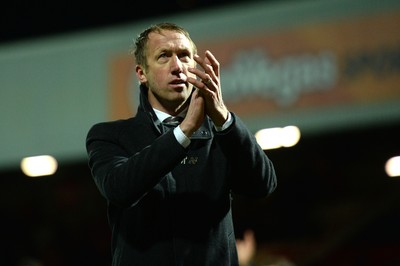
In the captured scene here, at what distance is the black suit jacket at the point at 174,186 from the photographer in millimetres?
2123

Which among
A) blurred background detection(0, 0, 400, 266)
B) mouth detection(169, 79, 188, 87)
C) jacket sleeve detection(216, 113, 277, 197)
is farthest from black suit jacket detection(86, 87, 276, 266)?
blurred background detection(0, 0, 400, 266)

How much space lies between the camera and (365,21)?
6074 mm

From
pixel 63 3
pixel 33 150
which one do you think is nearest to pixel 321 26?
pixel 33 150

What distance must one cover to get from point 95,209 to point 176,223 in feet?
22.0

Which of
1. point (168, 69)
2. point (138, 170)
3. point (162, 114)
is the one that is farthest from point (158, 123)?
point (138, 170)

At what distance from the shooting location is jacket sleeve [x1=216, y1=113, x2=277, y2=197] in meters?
2.17

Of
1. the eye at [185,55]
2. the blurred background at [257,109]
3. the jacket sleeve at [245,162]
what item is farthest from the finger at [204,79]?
the blurred background at [257,109]

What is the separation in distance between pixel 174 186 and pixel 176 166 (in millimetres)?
59

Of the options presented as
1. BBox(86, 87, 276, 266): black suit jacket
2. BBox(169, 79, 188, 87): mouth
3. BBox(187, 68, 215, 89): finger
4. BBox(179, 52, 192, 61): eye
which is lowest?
BBox(86, 87, 276, 266): black suit jacket

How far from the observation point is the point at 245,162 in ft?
7.18

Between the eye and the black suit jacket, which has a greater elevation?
the eye

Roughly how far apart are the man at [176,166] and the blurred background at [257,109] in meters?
2.60

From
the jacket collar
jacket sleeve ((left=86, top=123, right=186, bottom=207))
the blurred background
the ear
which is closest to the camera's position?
jacket sleeve ((left=86, top=123, right=186, bottom=207))

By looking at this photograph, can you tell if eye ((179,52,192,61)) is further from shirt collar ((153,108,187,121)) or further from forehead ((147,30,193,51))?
shirt collar ((153,108,187,121))
